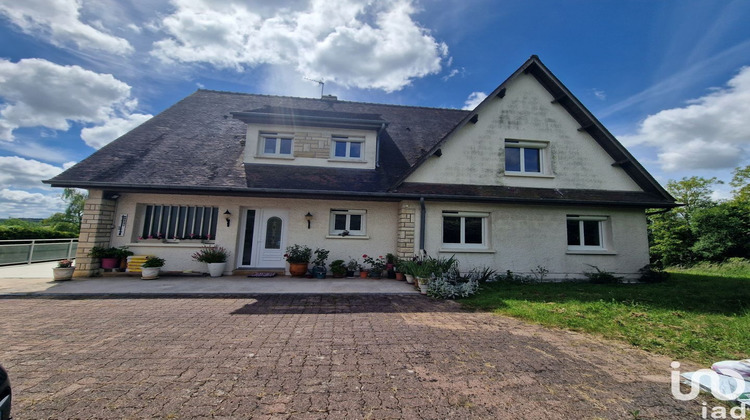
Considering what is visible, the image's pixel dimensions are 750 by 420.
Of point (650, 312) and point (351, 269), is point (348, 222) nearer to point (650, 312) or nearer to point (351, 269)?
point (351, 269)

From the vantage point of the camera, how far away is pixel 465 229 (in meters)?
9.32

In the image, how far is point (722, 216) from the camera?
43.9 ft

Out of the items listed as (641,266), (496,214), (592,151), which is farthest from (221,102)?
(641,266)

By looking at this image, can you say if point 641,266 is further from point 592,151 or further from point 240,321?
point 240,321

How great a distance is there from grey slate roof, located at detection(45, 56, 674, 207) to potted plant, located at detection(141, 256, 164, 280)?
2.18m

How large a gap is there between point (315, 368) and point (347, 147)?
→ 27.9ft

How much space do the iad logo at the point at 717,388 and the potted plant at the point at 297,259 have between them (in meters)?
8.12

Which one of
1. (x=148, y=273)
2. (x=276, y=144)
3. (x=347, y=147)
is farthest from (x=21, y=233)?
(x=347, y=147)

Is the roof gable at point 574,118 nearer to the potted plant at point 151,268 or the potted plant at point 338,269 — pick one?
the potted plant at point 338,269

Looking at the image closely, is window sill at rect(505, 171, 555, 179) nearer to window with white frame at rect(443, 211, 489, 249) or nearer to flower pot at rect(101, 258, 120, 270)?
window with white frame at rect(443, 211, 489, 249)

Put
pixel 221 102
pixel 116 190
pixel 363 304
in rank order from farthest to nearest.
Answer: pixel 221 102, pixel 116 190, pixel 363 304

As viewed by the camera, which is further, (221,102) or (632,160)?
(221,102)

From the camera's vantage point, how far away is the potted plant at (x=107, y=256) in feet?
26.6

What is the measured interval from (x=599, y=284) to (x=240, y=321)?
34.4 ft
